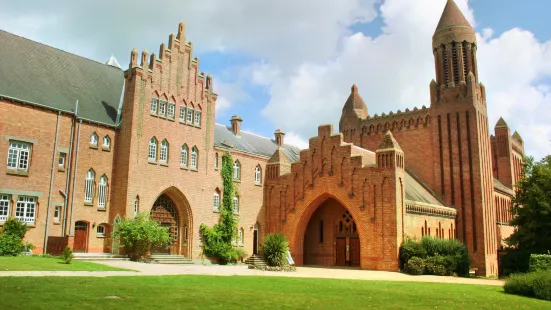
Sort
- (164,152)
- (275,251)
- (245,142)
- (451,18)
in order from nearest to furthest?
(275,251), (164,152), (245,142), (451,18)

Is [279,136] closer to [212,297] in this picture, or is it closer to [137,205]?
[137,205]

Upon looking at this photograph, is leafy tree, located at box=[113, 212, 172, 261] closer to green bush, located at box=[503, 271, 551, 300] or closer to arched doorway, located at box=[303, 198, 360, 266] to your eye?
→ arched doorway, located at box=[303, 198, 360, 266]

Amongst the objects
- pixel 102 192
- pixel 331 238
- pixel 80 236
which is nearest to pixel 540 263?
pixel 331 238

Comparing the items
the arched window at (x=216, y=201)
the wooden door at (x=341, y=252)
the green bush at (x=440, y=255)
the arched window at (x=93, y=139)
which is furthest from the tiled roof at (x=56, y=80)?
the green bush at (x=440, y=255)

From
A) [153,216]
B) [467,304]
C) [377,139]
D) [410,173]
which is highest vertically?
[377,139]

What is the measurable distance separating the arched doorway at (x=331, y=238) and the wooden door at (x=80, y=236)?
57.0 ft

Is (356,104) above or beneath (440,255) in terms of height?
above

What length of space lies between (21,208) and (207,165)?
13734 mm

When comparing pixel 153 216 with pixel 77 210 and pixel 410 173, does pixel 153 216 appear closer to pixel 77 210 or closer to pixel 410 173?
pixel 77 210

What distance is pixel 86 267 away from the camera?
22359 millimetres

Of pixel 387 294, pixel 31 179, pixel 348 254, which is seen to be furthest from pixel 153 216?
pixel 387 294

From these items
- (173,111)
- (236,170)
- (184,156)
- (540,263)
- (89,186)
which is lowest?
(540,263)

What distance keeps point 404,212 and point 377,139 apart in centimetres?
1599

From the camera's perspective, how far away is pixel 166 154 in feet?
114
